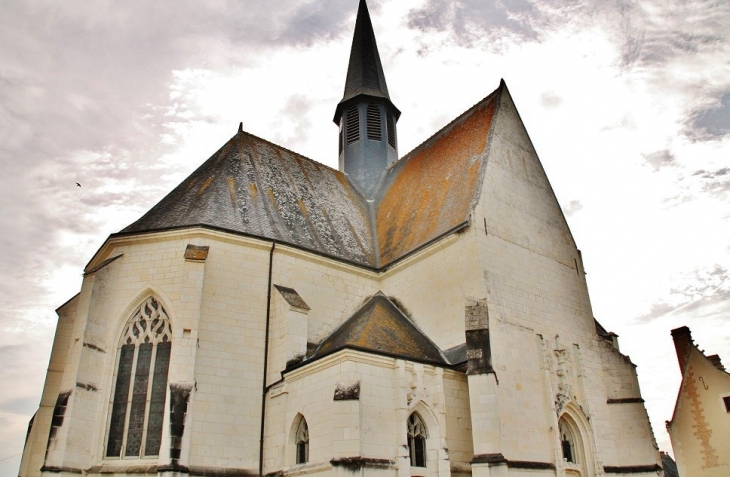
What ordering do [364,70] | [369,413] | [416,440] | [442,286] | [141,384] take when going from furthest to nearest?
[364,70]
[442,286]
[141,384]
[416,440]
[369,413]

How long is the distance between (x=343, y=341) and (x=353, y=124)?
1372 cm

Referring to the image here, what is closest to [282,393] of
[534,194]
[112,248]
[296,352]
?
[296,352]

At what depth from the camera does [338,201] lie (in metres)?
20.3

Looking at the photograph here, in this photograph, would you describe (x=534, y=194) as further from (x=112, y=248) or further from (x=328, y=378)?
(x=112, y=248)

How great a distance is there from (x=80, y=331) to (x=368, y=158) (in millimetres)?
13474

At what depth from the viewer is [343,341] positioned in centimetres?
1370

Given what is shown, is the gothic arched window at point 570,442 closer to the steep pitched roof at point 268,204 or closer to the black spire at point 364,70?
the steep pitched roof at point 268,204

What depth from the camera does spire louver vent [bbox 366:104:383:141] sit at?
24750mm

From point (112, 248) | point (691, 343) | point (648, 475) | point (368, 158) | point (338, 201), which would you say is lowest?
point (648, 475)

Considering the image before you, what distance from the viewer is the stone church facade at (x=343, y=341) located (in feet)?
41.1

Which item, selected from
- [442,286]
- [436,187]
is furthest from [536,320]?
[436,187]

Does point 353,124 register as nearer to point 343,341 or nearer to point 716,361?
point 343,341

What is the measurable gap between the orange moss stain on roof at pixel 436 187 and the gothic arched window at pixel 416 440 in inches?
215

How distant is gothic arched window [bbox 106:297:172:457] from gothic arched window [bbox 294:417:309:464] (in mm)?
3197
